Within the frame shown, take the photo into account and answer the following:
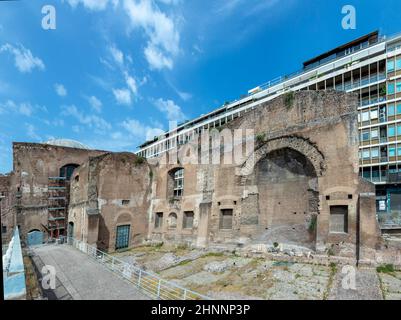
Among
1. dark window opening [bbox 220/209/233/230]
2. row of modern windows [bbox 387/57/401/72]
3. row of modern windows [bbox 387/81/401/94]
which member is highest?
row of modern windows [bbox 387/57/401/72]

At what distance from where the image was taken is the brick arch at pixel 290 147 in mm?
11680

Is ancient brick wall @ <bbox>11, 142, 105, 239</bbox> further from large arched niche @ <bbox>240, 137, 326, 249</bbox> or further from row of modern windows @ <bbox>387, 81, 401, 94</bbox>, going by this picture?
row of modern windows @ <bbox>387, 81, 401, 94</bbox>

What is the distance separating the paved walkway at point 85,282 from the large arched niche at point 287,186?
7.59 metres

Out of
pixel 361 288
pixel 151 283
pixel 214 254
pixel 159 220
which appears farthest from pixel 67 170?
pixel 361 288

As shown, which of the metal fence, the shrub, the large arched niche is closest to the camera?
the metal fence

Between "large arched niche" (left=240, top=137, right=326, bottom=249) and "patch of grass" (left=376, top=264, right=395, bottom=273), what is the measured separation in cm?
253

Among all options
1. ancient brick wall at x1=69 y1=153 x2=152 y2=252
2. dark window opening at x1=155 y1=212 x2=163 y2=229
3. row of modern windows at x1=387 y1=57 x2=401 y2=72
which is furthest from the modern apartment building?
dark window opening at x1=155 y1=212 x2=163 y2=229

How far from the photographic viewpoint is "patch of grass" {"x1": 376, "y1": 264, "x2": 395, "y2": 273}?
29.9ft

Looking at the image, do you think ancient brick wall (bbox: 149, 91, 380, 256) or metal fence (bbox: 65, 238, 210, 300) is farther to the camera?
ancient brick wall (bbox: 149, 91, 380, 256)

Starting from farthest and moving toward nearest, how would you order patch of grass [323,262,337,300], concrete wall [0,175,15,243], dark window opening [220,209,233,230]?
concrete wall [0,175,15,243] → dark window opening [220,209,233,230] → patch of grass [323,262,337,300]

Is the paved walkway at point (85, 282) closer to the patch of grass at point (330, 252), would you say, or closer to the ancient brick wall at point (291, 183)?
the ancient brick wall at point (291, 183)

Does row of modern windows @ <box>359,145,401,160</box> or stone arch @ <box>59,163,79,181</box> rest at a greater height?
row of modern windows @ <box>359,145,401,160</box>
